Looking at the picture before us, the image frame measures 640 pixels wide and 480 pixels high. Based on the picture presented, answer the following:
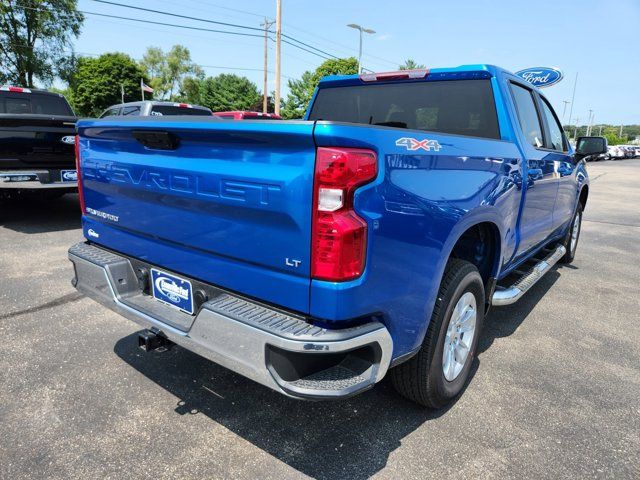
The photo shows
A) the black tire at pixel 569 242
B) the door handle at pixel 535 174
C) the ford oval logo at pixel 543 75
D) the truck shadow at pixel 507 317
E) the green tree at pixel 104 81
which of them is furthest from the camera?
the green tree at pixel 104 81

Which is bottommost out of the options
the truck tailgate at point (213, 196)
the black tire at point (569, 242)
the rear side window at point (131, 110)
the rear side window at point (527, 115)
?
the black tire at point (569, 242)

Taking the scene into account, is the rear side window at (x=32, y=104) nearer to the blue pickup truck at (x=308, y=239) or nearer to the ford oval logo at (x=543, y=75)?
the blue pickup truck at (x=308, y=239)

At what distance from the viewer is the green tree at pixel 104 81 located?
5431 cm

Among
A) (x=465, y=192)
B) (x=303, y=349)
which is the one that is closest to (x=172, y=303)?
(x=303, y=349)

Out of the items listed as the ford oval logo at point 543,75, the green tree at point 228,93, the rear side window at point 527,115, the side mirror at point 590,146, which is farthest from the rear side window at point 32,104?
the green tree at point 228,93

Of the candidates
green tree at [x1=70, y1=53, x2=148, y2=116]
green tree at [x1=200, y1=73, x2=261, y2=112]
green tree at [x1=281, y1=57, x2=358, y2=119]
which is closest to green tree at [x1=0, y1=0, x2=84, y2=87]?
green tree at [x1=281, y1=57, x2=358, y2=119]

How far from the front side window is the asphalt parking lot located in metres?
1.74

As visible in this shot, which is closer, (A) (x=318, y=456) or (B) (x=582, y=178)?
(A) (x=318, y=456)

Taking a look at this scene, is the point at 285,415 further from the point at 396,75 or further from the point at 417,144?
the point at 396,75

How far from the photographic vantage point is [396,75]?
3.58 metres

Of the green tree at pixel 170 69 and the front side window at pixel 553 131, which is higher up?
the green tree at pixel 170 69

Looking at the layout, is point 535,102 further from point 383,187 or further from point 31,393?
point 31,393

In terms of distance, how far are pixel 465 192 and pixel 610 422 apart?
1639mm

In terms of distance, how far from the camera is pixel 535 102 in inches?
159
